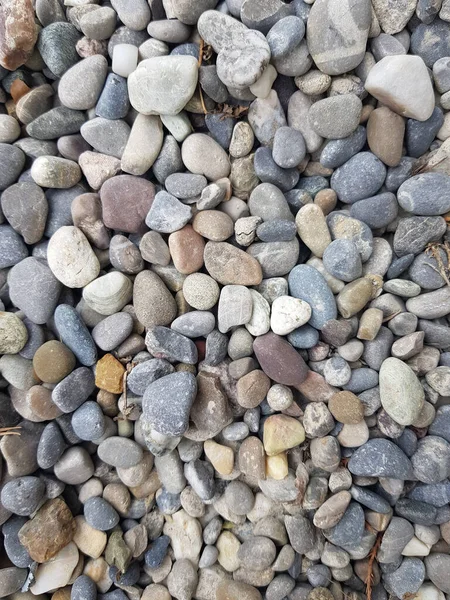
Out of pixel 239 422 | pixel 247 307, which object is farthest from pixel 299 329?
pixel 239 422

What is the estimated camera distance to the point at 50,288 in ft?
2.98

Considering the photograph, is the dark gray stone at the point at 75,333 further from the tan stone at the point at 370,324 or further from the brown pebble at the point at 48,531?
the tan stone at the point at 370,324

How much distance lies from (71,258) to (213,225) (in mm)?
327

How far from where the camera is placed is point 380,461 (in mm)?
854

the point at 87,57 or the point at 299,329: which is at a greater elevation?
the point at 87,57

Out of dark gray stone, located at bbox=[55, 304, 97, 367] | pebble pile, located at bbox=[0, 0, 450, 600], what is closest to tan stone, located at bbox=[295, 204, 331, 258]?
pebble pile, located at bbox=[0, 0, 450, 600]

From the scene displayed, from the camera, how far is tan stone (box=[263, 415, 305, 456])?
88cm

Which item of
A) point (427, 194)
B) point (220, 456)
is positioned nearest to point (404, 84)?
point (427, 194)

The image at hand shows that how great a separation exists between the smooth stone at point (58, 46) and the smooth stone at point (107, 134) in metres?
0.14

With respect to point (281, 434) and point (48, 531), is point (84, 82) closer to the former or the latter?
point (281, 434)

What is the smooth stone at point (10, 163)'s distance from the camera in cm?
91

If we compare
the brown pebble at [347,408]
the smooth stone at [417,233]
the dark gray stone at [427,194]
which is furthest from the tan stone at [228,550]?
the dark gray stone at [427,194]

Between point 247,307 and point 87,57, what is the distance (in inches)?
26.9

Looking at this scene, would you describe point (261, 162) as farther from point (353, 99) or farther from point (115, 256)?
point (115, 256)
